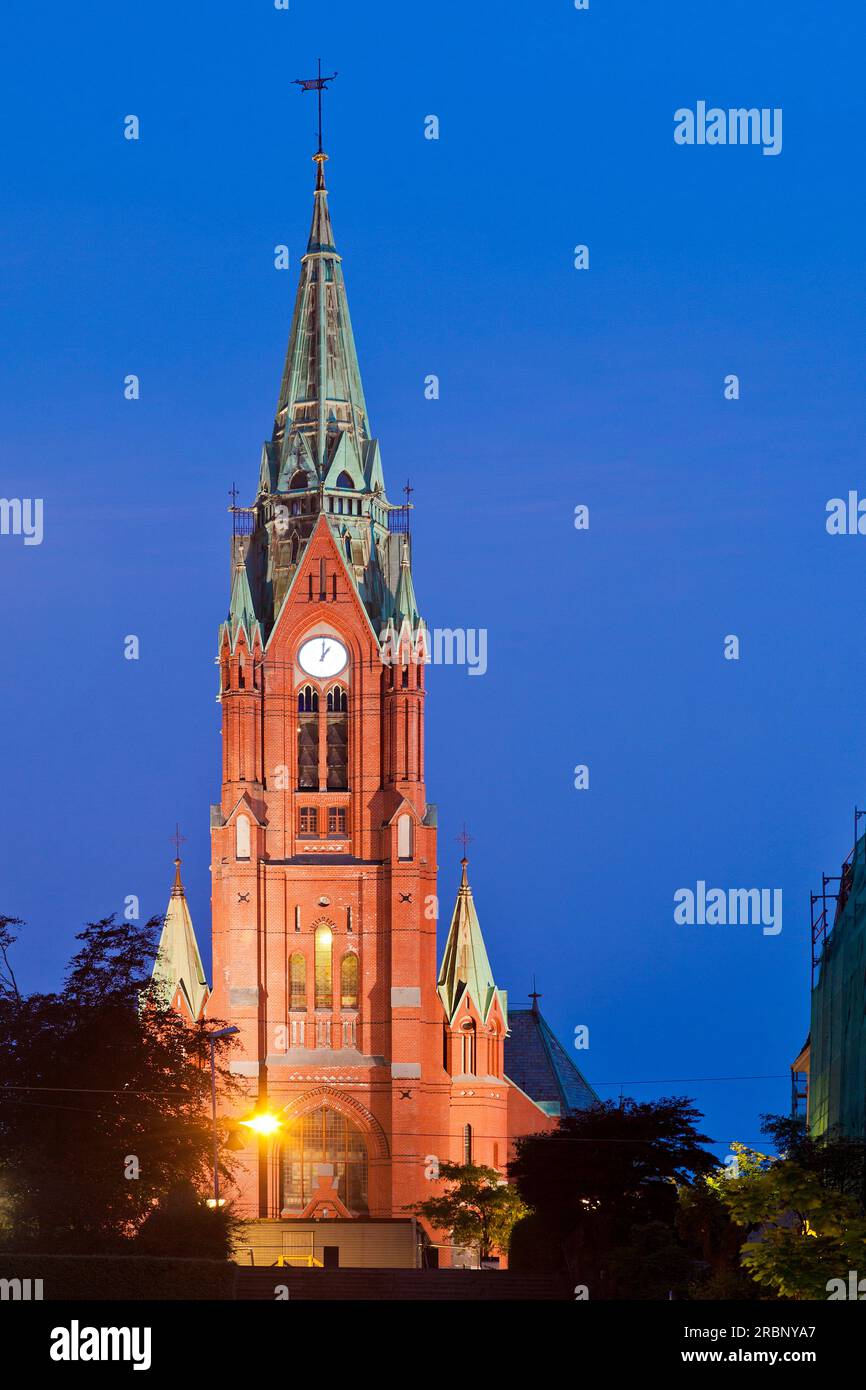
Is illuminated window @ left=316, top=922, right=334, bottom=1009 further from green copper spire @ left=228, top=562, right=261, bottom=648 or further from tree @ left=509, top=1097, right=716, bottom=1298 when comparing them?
tree @ left=509, top=1097, right=716, bottom=1298

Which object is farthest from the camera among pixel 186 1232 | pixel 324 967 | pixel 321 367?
pixel 321 367

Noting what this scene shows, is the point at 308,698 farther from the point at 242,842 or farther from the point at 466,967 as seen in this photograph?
the point at 466,967

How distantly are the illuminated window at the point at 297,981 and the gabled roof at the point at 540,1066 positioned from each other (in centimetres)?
1815

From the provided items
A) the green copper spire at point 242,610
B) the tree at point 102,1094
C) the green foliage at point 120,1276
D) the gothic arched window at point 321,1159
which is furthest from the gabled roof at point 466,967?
the green foliage at point 120,1276

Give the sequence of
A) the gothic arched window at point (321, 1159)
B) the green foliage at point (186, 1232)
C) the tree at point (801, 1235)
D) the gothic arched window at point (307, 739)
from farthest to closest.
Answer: the gothic arched window at point (307, 739) < the gothic arched window at point (321, 1159) < the green foliage at point (186, 1232) < the tree at point (801, 1235)

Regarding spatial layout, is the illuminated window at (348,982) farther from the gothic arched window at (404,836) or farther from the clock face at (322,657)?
the clock face at (322,657)

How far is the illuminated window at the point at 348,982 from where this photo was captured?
132m

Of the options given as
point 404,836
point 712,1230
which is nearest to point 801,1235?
point 712,1230

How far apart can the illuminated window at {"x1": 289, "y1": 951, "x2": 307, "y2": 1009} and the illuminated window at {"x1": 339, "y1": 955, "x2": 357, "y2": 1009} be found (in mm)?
1699

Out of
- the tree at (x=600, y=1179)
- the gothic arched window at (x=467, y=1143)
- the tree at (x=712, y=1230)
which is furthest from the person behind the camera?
the gothic arched window at (x=467, y=1143)

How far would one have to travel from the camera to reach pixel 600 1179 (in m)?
94.9

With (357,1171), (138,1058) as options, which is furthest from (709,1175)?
(357,1171)

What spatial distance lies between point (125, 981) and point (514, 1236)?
831 inches

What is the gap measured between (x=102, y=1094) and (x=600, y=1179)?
17.9 metres
